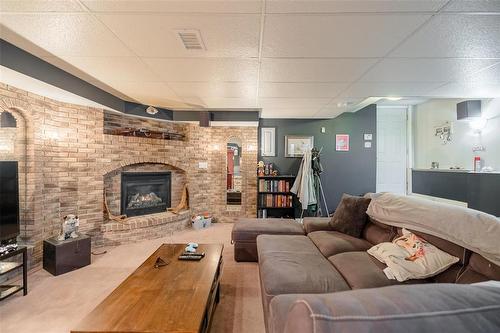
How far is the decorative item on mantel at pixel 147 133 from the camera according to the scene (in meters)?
3.87

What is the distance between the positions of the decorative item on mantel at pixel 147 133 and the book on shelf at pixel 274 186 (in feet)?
6.57

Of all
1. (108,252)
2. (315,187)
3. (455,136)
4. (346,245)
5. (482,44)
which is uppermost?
(482,44)

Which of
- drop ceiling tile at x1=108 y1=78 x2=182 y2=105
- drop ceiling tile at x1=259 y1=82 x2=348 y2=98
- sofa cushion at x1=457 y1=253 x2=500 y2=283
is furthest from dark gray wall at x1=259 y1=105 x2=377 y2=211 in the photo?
sofa cushion at x1=457 y1=253 x2=500 y2=283

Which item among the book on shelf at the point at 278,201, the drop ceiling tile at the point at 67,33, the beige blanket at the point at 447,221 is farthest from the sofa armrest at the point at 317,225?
the drop ceiling tile at the point at 67,33

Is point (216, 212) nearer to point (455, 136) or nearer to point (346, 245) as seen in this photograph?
point (346, 245)

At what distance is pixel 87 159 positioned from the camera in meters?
3.37

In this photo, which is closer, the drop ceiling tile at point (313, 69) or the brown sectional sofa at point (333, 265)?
the brown sectional sofa at point (333, 265)

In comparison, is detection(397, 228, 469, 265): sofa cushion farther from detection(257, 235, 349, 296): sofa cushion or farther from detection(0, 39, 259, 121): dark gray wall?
detection(0, 39, 259, 121): dark gray wall

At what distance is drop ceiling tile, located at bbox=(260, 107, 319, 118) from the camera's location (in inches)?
167

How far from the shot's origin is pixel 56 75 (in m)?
2.50

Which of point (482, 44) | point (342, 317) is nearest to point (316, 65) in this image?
point (482, 44)

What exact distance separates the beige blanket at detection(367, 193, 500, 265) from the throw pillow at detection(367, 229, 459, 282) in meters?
0.12

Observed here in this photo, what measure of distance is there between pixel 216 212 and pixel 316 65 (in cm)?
370

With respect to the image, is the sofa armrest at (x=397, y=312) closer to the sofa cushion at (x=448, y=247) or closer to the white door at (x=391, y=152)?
the sofa cushion at (x=448, y=247)
